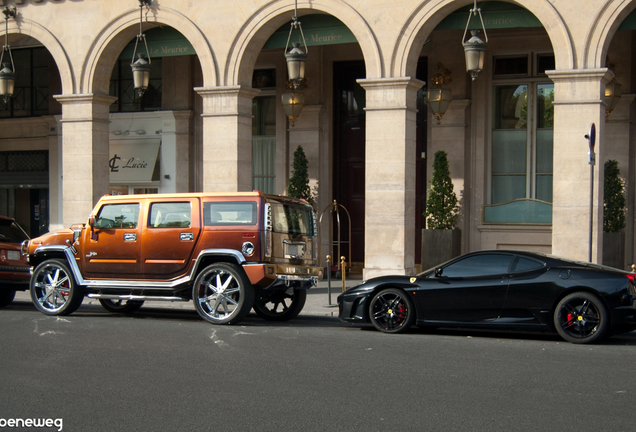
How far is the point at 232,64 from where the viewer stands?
16859mm

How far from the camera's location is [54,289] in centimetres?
1255

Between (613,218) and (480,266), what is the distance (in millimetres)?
7536

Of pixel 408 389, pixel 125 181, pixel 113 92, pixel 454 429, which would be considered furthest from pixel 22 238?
pixel 454 429

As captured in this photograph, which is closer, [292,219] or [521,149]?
[292,219]

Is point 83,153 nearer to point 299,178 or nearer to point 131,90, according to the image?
point 131,90

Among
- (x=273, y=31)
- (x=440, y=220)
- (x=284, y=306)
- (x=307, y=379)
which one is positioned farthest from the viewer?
(x=440, y=220)

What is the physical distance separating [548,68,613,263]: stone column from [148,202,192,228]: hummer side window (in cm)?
694

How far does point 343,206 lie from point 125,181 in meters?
6.23

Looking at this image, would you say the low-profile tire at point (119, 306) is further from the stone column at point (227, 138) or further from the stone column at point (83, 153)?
the stone column at point (83, 153)

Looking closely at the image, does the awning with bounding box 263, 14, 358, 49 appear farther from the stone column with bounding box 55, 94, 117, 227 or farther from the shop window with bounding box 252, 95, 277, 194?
the stone column with bounding box 55, 94, 117, 227

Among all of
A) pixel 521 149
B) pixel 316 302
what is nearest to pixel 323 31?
pixel 521 149

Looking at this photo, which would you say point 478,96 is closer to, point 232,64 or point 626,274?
point 232,64

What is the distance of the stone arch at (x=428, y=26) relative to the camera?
14477mm

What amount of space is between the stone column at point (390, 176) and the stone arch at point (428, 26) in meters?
0.42
